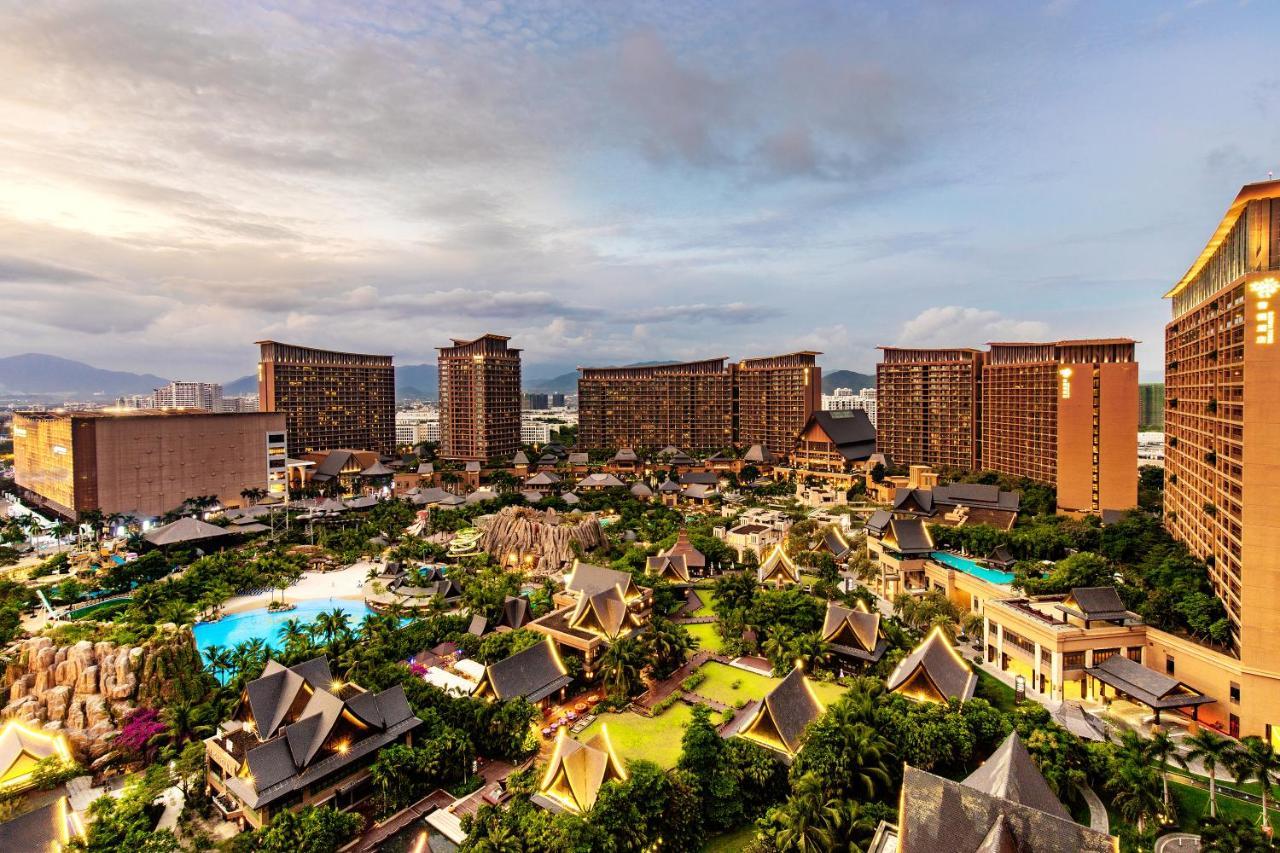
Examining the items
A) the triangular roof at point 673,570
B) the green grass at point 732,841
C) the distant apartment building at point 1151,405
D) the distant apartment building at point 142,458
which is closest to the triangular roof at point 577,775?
the green grass at point 732,841

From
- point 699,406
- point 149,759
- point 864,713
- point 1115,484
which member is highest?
point 699,406

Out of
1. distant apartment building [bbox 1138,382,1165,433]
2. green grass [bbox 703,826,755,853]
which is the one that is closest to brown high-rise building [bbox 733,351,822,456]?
green grass [bbox 703,826,755,853]

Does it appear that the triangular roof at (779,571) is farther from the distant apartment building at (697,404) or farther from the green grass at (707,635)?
the distant apartment building at (697,404)

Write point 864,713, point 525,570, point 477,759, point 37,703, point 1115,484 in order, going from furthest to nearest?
point 1115,484 → point 525,570 → point 37,703 → point 477,759 → point 864,713

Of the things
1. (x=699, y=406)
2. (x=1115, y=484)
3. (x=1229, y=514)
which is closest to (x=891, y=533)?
(x=1229, y=514)

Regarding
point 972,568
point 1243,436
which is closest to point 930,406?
point 972,568

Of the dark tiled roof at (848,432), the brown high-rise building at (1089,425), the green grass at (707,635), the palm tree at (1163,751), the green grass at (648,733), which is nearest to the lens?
the palm tree at (1163,751)

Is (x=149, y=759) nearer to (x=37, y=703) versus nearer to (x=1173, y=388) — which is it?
(x=37, y=703)
